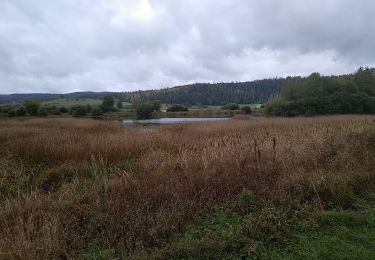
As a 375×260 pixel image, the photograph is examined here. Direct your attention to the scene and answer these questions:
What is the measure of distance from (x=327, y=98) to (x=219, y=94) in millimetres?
117060

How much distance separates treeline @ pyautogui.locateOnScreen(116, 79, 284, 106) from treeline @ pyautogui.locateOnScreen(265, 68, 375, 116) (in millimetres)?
90358

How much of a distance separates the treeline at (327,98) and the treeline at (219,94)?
296 ft

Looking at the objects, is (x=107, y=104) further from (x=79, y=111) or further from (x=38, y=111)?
(x=38, y=111)

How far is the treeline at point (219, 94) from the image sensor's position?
160 metres

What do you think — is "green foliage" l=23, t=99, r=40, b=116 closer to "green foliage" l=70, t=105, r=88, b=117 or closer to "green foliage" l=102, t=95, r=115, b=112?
"green foliage" l=70, t=105, r=88, b=117

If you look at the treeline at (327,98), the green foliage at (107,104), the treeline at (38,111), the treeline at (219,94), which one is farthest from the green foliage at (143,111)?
the treeline at (219,94)

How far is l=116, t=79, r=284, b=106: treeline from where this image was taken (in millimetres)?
159750

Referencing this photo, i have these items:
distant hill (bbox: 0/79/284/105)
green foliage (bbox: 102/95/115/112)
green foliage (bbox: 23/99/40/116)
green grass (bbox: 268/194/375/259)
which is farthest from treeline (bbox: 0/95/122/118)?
distant hill (bbox: 0/79/284/105)

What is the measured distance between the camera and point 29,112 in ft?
197

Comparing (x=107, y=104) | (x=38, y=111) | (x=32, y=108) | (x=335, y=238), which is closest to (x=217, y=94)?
(x=107, y=104)

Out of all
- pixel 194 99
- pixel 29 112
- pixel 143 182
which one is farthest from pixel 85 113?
pixel 194 99

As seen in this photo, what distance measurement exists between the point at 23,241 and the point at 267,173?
4.41 meters

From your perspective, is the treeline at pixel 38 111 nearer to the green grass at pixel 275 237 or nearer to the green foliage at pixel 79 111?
the green foliage at pixel 79 111

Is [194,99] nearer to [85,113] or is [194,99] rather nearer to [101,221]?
[85,113]
